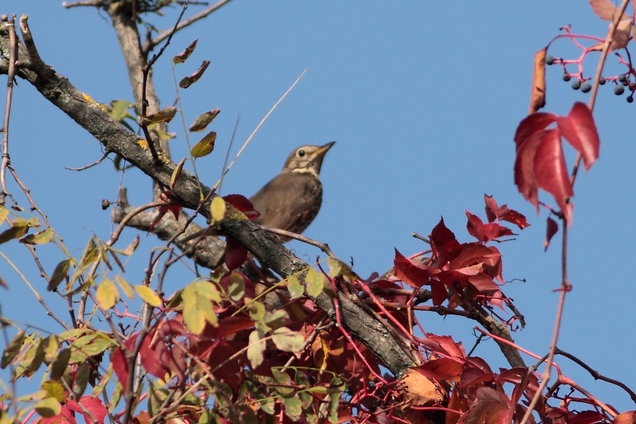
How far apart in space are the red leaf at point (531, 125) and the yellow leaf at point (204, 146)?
93cm

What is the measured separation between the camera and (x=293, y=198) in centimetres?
684

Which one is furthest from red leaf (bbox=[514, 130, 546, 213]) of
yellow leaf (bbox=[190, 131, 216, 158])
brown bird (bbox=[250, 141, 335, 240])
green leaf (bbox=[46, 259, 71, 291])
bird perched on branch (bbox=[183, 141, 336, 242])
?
brown bird (bbox=[250, 141, 335, 240])

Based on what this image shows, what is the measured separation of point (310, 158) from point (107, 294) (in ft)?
20.2

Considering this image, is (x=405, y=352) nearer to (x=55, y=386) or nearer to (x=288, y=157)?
(x=55, y=386)

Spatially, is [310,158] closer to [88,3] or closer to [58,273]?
[88,3]

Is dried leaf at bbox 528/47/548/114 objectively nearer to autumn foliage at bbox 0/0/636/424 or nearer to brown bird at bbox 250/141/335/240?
autumn foliage at bbox 0/0/636/424

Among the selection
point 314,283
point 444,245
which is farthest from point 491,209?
point 314,283

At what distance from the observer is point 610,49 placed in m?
2.05

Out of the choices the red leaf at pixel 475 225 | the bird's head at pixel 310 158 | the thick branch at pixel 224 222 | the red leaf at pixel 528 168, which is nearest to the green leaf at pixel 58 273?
the thick branch at pixel 224 222

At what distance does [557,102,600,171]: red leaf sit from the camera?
5.68 feet

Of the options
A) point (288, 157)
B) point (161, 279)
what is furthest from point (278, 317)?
point (288, 157)

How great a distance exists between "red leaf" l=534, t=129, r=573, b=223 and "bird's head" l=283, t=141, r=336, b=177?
609 centimetres

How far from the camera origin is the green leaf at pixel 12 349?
6.81ft

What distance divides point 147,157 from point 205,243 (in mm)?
2848
